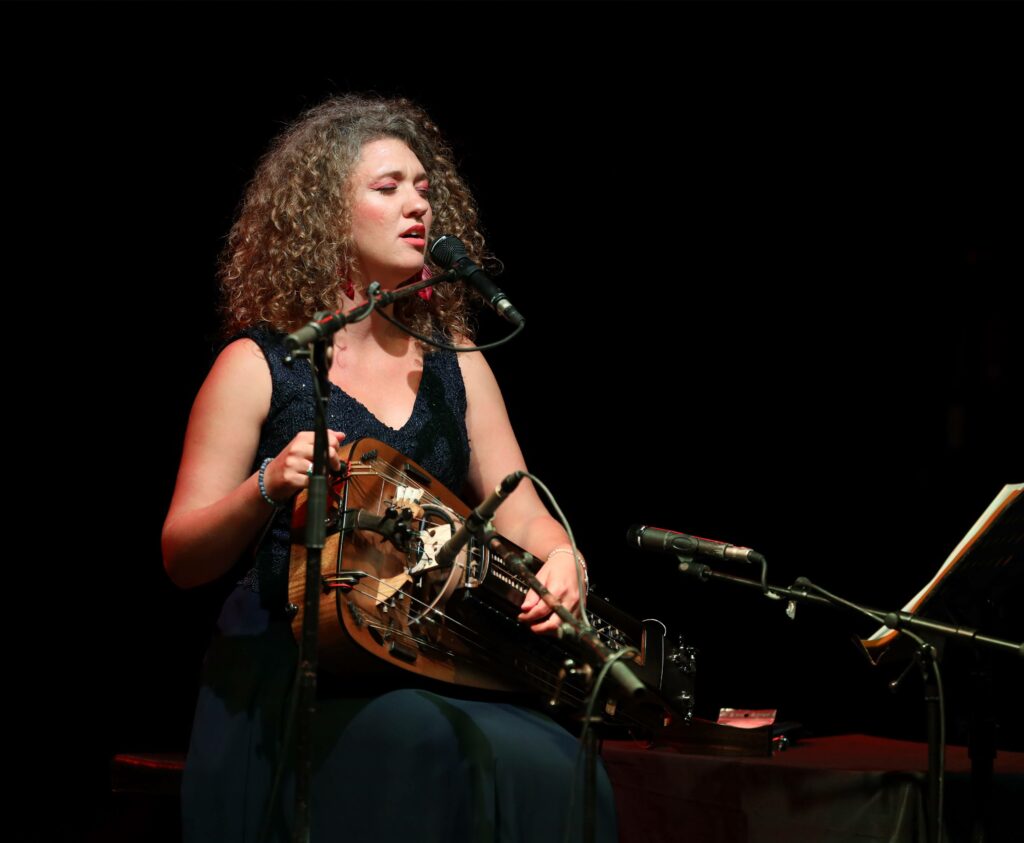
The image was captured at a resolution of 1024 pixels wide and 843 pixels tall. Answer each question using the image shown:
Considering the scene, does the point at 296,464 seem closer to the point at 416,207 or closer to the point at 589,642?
the point at 589,642

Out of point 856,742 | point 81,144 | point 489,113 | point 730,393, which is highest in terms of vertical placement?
point 489,113

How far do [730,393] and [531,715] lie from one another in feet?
7.46

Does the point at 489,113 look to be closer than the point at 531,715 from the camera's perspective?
No

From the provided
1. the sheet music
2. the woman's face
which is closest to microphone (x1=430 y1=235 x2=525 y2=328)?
the woman's face

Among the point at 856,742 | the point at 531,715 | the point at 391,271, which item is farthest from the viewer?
the point at 856,742

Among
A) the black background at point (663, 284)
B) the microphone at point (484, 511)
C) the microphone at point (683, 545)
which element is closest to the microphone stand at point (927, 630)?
the microphone at point (683, 545)

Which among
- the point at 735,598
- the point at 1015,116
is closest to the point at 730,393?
the point at 735,598

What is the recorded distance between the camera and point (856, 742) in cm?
331

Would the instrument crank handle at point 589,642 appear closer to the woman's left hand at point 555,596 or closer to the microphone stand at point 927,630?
the woman's left hand at point 555,596

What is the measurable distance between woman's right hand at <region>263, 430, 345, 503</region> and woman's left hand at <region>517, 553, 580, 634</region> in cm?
51

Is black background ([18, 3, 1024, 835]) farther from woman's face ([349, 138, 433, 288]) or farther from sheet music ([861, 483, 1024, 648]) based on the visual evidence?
sheet music ([861, 483, 1024, 648])

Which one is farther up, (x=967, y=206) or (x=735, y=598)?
(x=967, y=206)

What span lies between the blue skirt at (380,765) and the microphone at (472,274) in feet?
2.49

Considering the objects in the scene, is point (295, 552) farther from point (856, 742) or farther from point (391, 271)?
point (856, 742)
